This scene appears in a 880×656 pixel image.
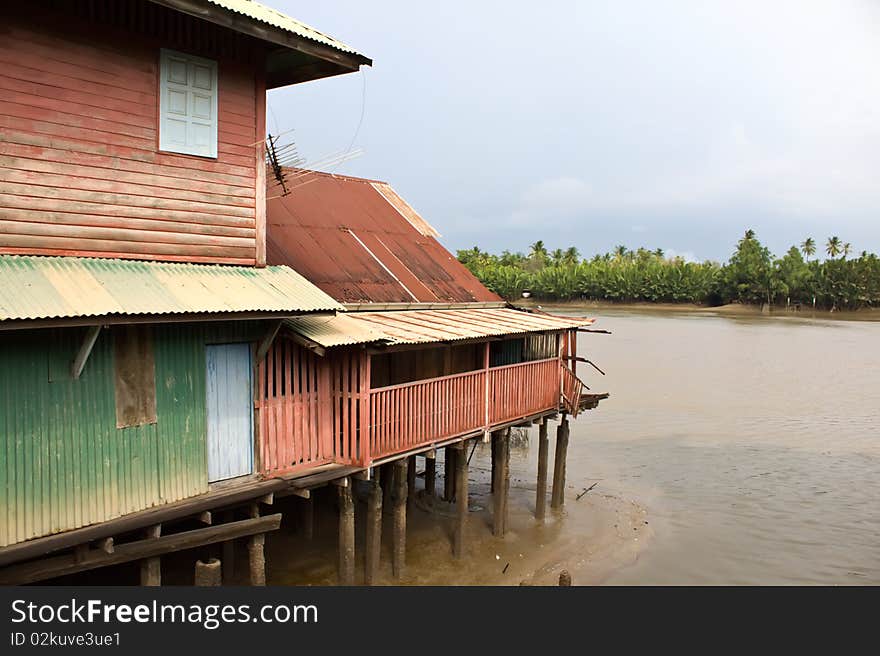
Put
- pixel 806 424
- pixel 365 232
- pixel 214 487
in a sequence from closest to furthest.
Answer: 1. pixel 214 487
2. pixel 365 232
3. pixel 806 424

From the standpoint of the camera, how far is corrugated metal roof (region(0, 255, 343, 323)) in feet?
23.9

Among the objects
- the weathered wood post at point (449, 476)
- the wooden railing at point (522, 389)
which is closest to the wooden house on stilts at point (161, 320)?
the wooden railing at point (522, 389)

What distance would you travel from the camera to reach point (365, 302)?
1346cm

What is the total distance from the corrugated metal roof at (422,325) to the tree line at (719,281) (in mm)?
70248

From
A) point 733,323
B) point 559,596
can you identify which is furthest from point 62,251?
point 733,323

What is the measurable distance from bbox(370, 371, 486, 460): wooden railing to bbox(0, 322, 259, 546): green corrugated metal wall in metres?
2.66

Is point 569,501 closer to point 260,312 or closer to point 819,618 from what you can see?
point 819,618

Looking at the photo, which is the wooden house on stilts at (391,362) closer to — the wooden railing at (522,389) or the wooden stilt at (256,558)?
the wooden railing at (522,389)

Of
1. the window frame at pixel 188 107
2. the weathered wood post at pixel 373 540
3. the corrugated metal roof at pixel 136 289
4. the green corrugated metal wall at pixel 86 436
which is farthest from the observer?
the weathered wood post at pixel 373 540

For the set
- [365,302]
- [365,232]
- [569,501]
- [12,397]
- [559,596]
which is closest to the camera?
[12,397]

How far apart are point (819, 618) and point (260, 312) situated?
7.02m

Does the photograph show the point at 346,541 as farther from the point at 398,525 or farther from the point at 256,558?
the point at 256,558

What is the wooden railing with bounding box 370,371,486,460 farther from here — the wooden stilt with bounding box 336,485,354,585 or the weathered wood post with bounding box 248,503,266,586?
the weathered wood post with bounding box 248,503,266,586

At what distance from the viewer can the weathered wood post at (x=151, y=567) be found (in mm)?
8391
